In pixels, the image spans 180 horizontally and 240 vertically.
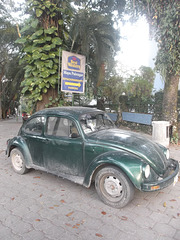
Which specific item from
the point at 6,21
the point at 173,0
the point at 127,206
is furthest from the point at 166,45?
the point at 6,21

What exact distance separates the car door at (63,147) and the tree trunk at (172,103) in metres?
5.30

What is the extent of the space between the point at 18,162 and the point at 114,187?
2.59 m

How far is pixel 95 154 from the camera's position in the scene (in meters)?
3.27

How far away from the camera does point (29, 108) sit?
744cm

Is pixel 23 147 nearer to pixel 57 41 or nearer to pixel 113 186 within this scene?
pixel 113 186

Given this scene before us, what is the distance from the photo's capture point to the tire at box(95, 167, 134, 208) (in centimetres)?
298

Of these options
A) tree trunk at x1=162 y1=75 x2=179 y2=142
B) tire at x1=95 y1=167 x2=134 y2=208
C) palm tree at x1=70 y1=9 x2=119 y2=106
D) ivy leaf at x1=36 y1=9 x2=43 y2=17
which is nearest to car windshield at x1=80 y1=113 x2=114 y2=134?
tire at x1=95 y1=167 x2=134 y2=208

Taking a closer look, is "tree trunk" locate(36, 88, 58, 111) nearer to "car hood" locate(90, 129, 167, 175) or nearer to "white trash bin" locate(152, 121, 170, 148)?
"white trash bin" locate(152, 121, 170, 148)

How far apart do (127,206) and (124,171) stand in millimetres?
733

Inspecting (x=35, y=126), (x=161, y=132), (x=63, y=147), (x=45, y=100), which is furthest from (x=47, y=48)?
(x=161, y=132)

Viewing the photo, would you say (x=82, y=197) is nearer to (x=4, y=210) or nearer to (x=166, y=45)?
(x=4, y=210)

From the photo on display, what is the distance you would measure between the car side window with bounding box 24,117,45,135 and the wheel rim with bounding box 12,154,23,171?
71 cm

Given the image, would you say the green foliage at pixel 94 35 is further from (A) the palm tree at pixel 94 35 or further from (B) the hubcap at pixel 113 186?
(B) the hubcap at pixel 113 186

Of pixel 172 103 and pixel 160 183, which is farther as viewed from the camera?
pixel 172 103
